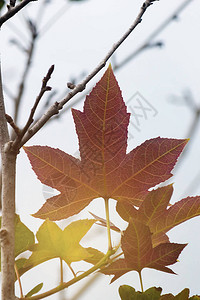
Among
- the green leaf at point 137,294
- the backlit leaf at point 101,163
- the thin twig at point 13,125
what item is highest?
the thin twig at point 13,125

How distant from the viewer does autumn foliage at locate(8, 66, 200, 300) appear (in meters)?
0.21

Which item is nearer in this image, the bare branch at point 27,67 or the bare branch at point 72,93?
the bare branch at point 72,93

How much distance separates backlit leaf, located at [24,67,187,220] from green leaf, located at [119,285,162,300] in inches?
2.1

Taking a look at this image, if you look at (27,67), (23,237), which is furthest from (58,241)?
(27,67)

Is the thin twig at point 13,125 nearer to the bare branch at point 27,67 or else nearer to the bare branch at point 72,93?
the bare branch at point 72,93

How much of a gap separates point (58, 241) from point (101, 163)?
5 centimetres

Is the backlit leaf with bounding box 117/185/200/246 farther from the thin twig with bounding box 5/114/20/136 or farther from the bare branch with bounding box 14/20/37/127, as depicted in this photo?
the bare branch with bounding box 14/20/37/127

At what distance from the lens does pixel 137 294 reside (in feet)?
0.67

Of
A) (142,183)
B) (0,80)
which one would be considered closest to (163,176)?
(142,183)

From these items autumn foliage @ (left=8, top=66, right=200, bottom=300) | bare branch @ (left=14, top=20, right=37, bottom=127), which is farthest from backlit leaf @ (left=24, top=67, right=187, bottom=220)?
bare branch @ (left=14, top=20, right=37, bottom=127)

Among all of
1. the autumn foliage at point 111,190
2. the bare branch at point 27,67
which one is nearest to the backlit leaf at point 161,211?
the autumn foliage at point 111,190

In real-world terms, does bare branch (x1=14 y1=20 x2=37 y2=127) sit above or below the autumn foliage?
above

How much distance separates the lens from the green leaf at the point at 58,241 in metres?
0.21

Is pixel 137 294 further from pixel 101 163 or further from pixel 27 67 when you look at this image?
pixel 27 67
